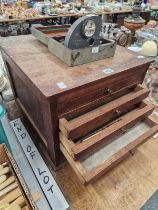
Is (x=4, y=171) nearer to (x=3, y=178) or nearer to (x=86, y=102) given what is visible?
(x=3, y=178)

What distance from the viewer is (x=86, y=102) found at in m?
0.78

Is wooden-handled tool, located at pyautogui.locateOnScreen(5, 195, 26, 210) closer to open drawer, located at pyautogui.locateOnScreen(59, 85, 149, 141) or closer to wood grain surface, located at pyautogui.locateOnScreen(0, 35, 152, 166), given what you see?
wood grain surface, located at pyautogui.locateOnScreen(0, 35, 152, 166)

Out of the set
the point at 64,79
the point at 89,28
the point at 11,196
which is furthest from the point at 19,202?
the point at 89,28

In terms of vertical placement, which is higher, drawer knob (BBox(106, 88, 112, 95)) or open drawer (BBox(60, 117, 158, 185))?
drawer knob (BBox(106, 88, 112, 95))

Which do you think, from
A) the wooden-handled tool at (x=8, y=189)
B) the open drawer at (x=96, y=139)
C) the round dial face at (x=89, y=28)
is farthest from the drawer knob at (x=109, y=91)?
the wooden-handled tool at (x=8, y=189)

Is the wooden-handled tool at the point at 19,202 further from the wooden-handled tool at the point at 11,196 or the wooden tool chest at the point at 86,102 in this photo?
the wooden tool chest at the point at 86,102

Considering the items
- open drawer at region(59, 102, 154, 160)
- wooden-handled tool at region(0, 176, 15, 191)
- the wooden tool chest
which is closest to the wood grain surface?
the wooden tool chest

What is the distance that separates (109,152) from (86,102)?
0.29m

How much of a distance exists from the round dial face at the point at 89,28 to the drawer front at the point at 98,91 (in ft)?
0.71

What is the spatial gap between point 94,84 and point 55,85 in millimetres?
170

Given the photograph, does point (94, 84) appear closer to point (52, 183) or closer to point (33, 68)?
point (33, 68)

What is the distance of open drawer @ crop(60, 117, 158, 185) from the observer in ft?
2.23

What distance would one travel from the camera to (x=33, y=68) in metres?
0.76

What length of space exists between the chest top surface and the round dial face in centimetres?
13
